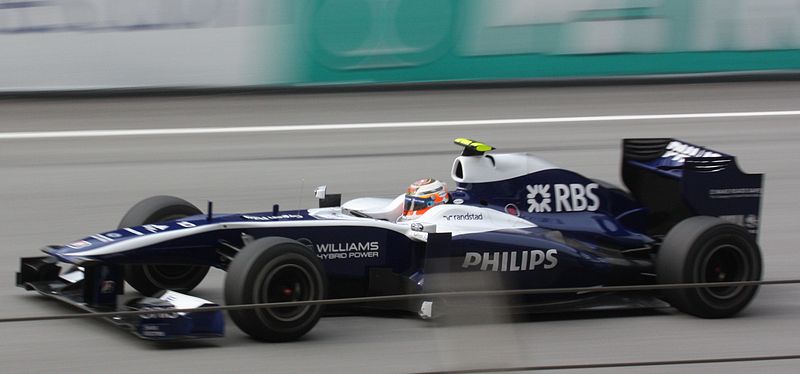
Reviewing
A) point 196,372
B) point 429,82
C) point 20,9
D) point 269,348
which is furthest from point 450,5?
point 196,372

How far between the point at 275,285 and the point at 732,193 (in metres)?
3.13

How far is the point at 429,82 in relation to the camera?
14391 mm

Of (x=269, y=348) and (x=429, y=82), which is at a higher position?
(x=429, y=82)

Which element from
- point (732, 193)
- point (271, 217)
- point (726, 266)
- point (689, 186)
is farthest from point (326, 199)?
point (732, 193)

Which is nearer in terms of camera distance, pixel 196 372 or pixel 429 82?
pixel 196 372

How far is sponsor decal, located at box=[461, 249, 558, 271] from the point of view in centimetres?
688

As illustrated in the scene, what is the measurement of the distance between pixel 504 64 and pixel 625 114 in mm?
1613

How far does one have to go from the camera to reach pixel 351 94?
14195 millimetres

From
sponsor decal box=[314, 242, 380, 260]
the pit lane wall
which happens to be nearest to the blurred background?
the pit lane wall

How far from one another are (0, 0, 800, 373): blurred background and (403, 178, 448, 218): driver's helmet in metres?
2.55

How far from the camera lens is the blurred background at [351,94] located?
1090 centimetres

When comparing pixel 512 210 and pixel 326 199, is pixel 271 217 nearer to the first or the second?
pixel 326 199

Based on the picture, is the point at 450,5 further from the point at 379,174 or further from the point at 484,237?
the point at 484,237

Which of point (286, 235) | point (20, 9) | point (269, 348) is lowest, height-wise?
point (269, 348)
